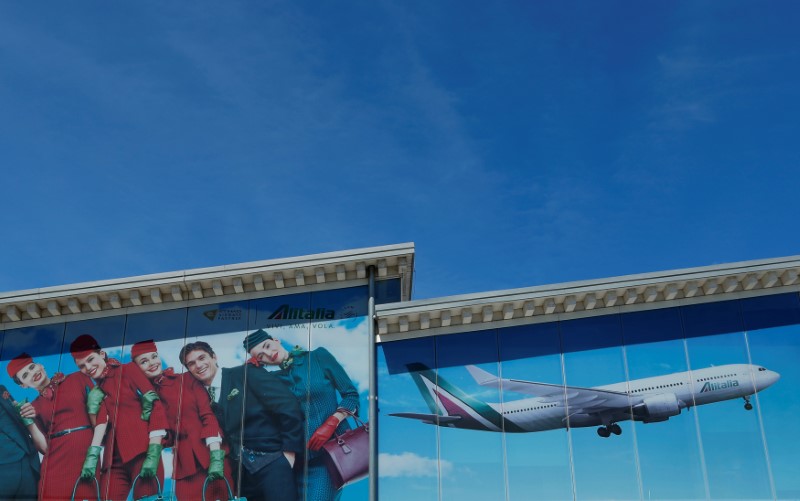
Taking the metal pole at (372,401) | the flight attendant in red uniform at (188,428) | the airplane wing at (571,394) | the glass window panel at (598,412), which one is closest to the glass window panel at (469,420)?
the airplane wing at (571,394)

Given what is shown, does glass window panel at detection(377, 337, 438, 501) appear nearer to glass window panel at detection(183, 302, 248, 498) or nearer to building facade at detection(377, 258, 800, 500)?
building facade at detection(377, 258, 800, 500)

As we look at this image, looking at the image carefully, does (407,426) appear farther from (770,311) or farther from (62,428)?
(770,311)

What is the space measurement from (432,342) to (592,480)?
5.36 metres

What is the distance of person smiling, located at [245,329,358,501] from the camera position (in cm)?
2034

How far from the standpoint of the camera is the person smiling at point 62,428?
70.0 ft

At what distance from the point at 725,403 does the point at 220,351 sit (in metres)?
13.3

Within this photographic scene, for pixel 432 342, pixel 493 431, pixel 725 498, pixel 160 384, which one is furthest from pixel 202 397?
pixel 725 498

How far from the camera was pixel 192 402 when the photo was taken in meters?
21.6

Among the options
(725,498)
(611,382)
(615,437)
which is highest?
(611,382)

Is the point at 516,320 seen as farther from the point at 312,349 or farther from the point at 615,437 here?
the point at 312,349

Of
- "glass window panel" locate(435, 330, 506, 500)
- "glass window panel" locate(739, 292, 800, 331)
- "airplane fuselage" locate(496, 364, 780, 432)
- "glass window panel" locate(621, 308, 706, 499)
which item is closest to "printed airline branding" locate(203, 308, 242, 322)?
"glass window panel" locate(435, 330, 506, 500)

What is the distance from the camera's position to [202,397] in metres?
21.6

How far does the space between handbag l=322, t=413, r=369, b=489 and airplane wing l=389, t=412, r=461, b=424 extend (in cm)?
102

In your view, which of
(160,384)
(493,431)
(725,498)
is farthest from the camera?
(160,384)
